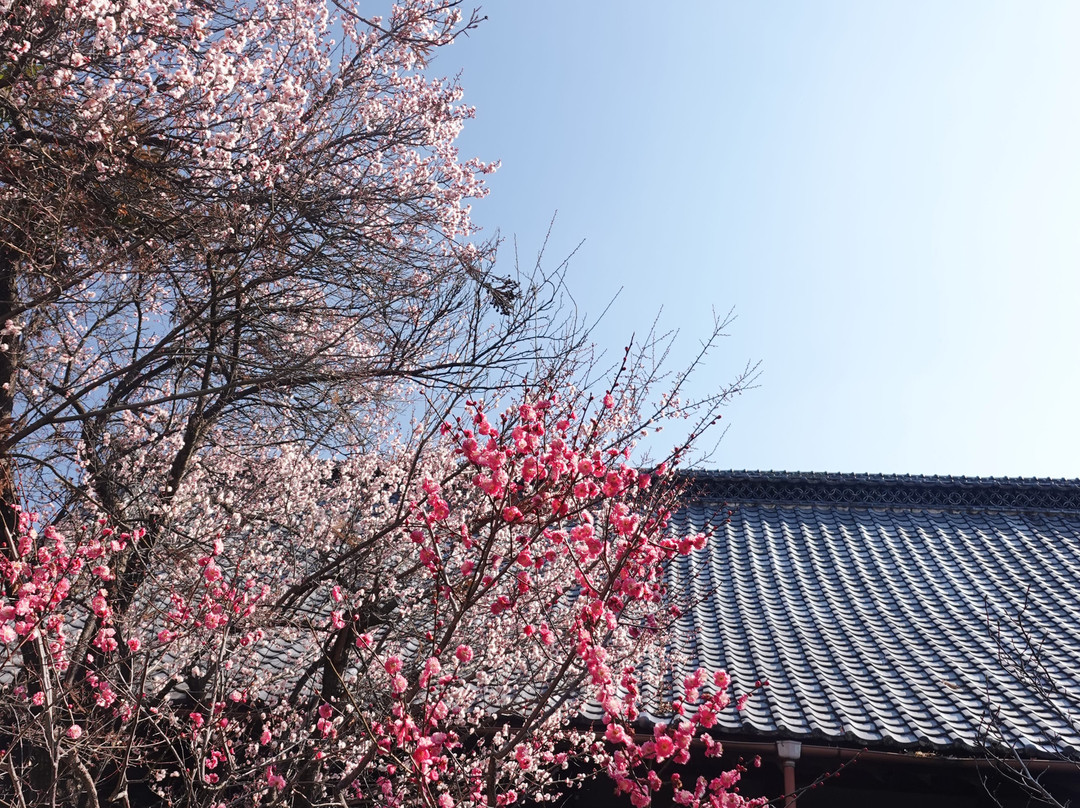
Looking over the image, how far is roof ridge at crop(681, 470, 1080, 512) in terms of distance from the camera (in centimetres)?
1091

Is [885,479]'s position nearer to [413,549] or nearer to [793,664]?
[793,664]

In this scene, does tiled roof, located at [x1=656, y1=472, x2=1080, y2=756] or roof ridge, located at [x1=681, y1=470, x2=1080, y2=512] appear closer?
tiled roof, located at [x1=656, y1=472, x2=1080, y2=756]

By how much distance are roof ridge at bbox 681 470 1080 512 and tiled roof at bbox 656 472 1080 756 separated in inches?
0.8

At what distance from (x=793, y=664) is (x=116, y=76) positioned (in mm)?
6662

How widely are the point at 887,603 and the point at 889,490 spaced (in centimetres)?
307

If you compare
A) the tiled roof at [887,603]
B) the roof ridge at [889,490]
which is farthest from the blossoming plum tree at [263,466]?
the roof ridge at [889,490]

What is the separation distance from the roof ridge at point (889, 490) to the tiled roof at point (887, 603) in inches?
0.8

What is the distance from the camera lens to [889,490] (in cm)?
1127

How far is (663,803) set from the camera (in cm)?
654

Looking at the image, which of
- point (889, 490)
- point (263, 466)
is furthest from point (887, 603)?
point (263, 466)

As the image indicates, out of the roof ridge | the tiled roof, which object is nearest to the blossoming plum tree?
the tiled roof

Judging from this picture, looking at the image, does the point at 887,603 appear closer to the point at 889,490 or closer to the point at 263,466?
the point at 889,490

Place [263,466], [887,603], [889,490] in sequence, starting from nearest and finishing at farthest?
[263,466], [887,603], [889,490]

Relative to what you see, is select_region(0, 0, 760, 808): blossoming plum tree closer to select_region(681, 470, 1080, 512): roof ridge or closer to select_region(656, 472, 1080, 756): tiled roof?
select_region(656, 472, 1080, 756): tiled roof
